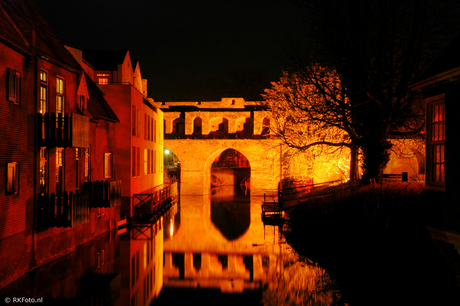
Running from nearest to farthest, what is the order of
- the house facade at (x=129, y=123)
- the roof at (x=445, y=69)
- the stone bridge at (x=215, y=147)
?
the roof at (x=445, y=69)
the house facade at (x=129, y=123)
the stone bridge at (x=215, y=147)

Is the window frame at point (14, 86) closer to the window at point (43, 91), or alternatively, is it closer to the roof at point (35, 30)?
the roof at point (35, 30)

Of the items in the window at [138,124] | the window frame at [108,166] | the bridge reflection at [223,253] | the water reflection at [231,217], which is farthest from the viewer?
the window at [138,124]

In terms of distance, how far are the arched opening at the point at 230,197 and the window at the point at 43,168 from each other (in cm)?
799

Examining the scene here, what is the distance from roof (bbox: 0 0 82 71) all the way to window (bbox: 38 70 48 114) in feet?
1.49

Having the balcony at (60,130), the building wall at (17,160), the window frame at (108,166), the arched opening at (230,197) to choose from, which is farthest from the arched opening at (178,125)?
the building wall at (17,160)

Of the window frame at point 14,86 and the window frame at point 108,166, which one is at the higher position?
the window frame at point 14,86

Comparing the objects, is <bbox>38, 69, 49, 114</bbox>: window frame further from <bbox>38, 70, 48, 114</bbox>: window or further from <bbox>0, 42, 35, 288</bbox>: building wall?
<bbox>0, 42, 35, 288</bbox>: building wall

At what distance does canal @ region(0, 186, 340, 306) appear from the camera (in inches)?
350

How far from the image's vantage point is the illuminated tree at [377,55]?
46.2 feet

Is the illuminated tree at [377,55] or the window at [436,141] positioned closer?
the window at [436,141]

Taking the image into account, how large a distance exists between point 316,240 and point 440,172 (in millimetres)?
6673

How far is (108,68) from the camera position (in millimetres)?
23188

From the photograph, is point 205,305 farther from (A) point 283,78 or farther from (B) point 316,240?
(A) point 283,78

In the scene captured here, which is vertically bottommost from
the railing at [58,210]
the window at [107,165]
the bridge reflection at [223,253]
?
the bridge reflection at [223,253]
